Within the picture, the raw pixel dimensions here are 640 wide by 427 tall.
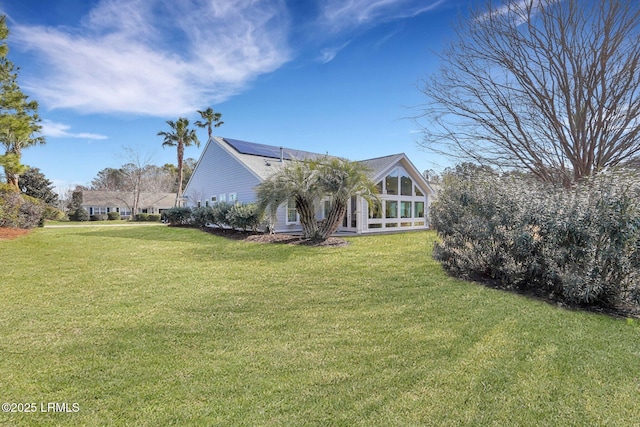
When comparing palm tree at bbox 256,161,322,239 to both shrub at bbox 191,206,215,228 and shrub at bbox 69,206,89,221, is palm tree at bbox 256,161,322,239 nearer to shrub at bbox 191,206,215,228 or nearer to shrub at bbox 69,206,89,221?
shrub at bbox 191,206,215,228

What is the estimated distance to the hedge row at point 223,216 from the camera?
14.3 metres

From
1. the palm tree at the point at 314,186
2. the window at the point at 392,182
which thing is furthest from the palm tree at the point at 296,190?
the window at the point at 392,182

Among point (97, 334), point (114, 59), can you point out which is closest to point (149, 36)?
point (114, 59)

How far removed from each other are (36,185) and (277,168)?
33.9m

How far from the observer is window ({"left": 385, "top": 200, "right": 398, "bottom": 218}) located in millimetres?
18203

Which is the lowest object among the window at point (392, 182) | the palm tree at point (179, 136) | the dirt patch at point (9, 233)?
the dirt patch at point (9, 233)

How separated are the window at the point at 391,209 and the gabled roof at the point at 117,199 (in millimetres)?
40028

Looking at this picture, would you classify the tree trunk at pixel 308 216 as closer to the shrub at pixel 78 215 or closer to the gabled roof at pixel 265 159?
the gabled roof at pixel 265 159

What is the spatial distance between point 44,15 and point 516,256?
13399 millimetres

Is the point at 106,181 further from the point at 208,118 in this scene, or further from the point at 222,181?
the point at 222,181

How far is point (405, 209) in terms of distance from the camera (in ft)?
63.2

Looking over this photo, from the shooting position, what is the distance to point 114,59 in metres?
10.8

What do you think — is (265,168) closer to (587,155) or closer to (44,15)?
(44,15)

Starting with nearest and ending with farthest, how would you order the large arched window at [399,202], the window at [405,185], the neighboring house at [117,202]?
the large arched window at [399,202] → the window at [405,185] → the neighboring house at [117,202]
